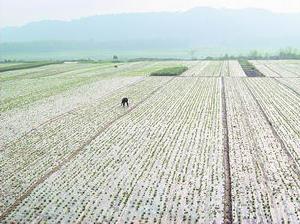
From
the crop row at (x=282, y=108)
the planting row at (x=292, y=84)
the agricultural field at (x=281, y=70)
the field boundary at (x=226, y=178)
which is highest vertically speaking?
the field boundary at (x=226, y=178)

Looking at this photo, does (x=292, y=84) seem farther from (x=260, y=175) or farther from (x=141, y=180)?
(x=141, y=180)

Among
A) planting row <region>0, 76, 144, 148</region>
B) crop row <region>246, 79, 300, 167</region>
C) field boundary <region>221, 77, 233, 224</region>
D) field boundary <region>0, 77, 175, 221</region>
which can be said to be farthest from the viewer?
planting row <region>0, 76, 144, 148</region>

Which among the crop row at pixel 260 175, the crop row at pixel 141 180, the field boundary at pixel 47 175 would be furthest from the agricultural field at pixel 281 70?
the field boundary at pixel 47 175

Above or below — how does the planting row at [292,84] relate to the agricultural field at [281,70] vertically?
above

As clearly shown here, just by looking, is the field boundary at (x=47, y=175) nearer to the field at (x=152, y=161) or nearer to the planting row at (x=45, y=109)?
the field at (x=152, y=161)

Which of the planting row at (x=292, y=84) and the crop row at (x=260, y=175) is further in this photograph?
the planting row at (x=292, y=84)

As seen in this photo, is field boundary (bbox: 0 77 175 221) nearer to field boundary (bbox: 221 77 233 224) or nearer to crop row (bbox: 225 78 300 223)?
field boundary (bbox: 221 77 233 224)

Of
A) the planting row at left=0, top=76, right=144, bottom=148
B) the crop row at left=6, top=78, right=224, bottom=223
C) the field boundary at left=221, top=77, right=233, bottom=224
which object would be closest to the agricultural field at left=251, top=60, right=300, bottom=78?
the planting row at left=0, top=76, right=144, bottom=148
